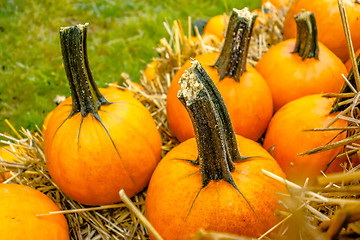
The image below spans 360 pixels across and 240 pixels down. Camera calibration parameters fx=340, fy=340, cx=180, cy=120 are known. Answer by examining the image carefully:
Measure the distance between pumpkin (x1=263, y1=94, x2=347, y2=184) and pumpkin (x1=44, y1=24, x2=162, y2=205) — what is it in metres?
0.63

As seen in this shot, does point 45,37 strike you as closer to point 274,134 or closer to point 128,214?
point 128,214

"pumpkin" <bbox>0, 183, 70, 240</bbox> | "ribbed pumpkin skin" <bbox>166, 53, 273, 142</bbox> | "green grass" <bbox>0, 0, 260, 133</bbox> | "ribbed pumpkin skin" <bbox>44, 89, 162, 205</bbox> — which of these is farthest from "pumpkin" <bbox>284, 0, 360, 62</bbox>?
"green grass" <bbox>0, 0, 260, 133</bbox>

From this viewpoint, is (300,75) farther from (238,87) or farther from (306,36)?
(238,87)

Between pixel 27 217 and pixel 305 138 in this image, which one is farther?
pixel 305 138

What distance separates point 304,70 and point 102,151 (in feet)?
3.65

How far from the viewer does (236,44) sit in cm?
158

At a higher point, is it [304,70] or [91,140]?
[304,70]

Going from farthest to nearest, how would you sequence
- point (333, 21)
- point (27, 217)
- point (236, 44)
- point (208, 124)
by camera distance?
point (333, 21)
point (236, 44)
point (27, 217)
point (208, 124)

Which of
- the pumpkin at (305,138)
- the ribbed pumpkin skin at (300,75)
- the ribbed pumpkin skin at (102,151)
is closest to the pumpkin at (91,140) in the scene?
the ribbed pumpkin skin at (102,151)

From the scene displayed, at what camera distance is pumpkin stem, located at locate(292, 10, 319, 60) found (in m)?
1.70

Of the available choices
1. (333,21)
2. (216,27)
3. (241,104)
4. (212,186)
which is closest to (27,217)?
(212,186)

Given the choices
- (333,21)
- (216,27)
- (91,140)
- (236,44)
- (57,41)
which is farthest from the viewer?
(57,41)

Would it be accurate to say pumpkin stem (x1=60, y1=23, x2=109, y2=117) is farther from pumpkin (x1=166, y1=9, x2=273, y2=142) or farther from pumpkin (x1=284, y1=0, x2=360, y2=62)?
pumpkin (x1=284, y1=0, x2=360, y2=62)

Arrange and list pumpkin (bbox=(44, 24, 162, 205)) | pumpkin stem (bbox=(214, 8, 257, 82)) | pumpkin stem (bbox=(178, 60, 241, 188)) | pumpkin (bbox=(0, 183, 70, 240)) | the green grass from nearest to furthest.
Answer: pumpkin stem (bbox=(178, 60, 241, 188))
pumpkin (bbox=(0, 183, 70, 240))
pumpkin (bbox=(44, 24, 162, 205))
pumpkin stem (bbox=(214, 8, 257, 82))
the green grass
